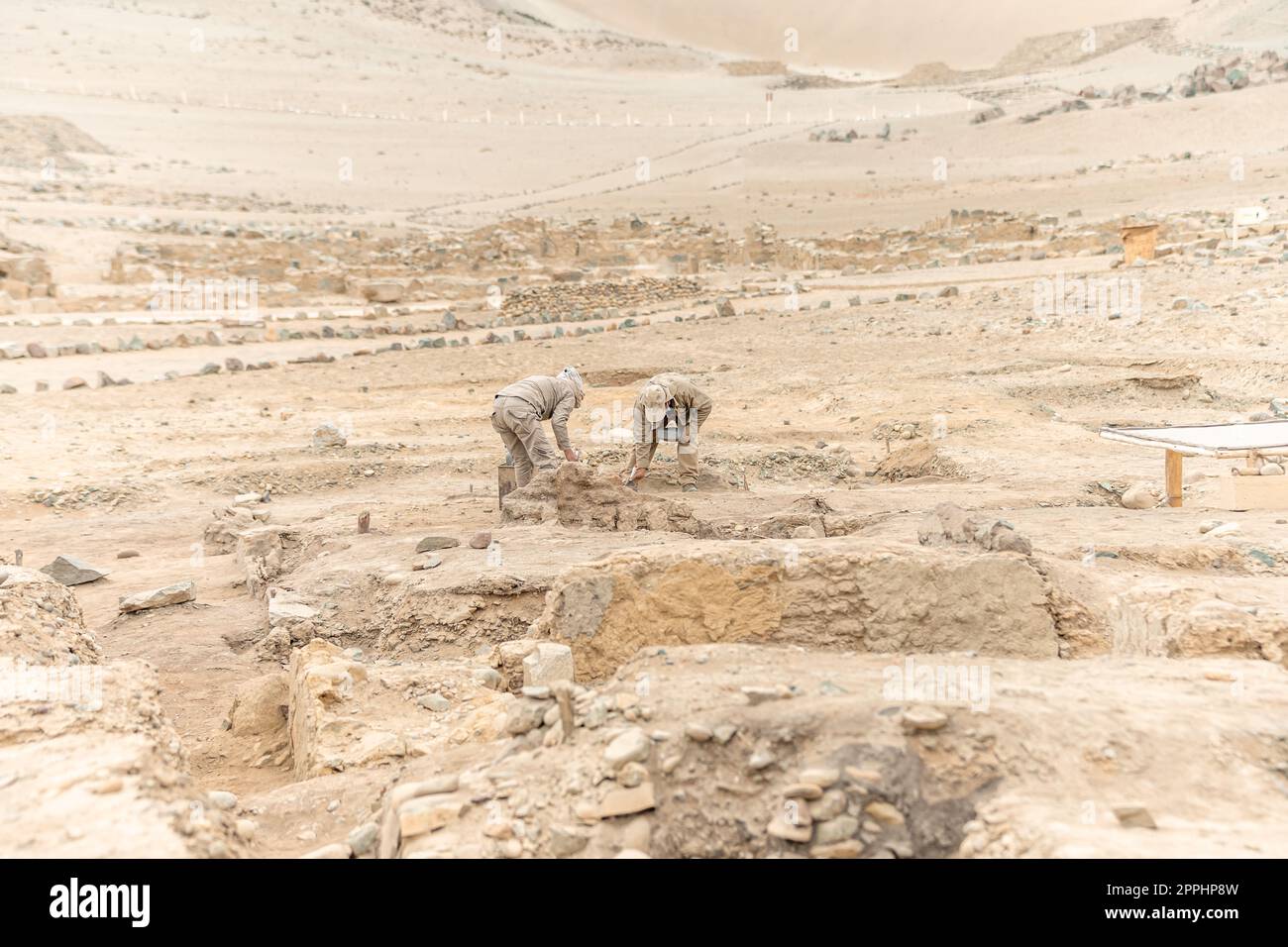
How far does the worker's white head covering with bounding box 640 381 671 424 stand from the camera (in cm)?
834

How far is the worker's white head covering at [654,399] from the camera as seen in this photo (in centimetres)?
834

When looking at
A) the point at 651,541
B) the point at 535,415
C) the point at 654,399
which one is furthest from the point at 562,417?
the point at 651,541

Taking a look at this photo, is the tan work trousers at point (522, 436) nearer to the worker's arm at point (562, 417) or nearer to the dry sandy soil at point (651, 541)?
the worker's arm at point (562, 417)

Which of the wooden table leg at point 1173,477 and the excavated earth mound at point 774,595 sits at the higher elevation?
the wooden table leg at point 1173,477

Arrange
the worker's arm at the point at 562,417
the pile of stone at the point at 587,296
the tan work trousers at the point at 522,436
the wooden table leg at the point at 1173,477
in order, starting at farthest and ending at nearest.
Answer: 1. the pile of stone at the point at 587,296
2. the worker's arm at the point at 562,417
3. the tan work trousers at the point at 522,436
4. the wooden table leg at the point at 1173,477

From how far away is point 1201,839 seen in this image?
2516 millimetres

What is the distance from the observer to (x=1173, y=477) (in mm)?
7262

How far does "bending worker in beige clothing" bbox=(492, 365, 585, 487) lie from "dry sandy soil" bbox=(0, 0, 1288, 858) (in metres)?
0.55

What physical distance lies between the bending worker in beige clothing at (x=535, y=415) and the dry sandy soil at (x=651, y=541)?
55 cm

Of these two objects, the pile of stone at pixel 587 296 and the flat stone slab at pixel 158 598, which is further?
the pile of stone at pixel 587 296

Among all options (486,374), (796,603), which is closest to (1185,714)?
(796,603)

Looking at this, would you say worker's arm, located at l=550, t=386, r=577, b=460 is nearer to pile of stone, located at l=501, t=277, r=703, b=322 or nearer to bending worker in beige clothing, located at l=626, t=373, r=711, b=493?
bending worker in beige clothing, located at l=626, t=373, r=711, b=493

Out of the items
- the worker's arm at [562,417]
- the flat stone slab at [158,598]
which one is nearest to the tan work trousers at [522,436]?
the worker's arm at [562,417]

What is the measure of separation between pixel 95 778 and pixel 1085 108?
5155 centimetres
